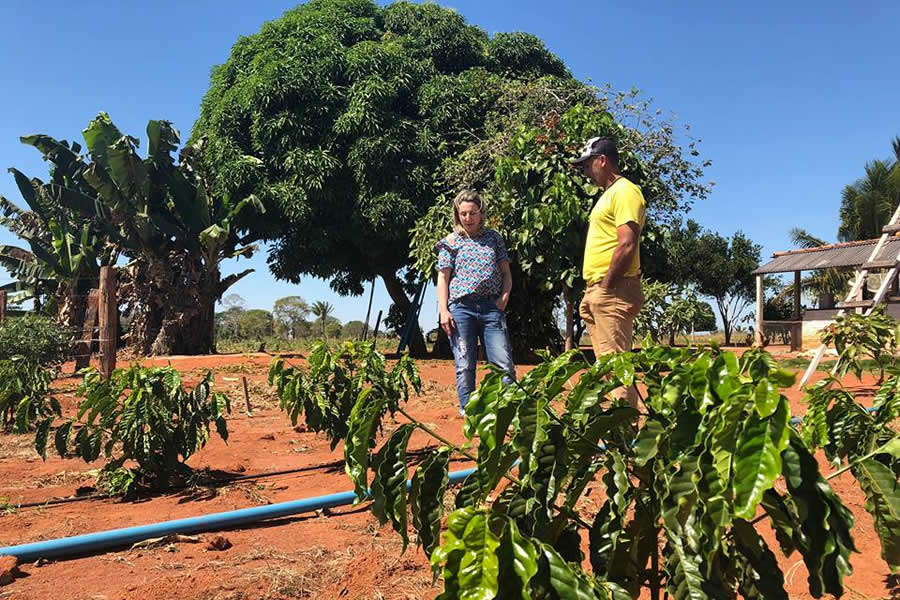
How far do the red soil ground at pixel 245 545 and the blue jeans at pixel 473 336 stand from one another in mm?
598

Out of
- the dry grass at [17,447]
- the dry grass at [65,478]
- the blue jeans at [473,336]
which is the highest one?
the blue jeans at [473,336]

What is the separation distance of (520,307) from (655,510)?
12.1 m

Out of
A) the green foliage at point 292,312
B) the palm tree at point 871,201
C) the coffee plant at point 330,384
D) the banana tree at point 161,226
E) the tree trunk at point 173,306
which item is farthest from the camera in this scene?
the green foliage at point 292,312

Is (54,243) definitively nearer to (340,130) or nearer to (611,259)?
(340,130)

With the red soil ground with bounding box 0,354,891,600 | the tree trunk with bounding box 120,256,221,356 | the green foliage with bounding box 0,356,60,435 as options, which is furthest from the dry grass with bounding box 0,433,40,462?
the tree trunk with bounding box 120,256,221,356

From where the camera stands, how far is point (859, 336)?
6121 mm

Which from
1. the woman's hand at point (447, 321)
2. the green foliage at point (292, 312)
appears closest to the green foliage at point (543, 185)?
the woman's hand at point (447, 321)

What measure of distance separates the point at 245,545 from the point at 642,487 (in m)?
2.03

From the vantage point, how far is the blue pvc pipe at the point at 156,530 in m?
2.69

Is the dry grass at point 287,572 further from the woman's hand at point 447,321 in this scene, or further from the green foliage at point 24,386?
the green foliage at point 24,386

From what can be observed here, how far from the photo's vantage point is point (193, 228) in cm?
1567

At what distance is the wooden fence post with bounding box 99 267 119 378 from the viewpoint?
7.28 m

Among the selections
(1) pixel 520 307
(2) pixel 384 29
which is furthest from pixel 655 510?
(2) pixel 384 29

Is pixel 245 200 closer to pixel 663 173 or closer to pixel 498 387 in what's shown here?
pixel 663 173
